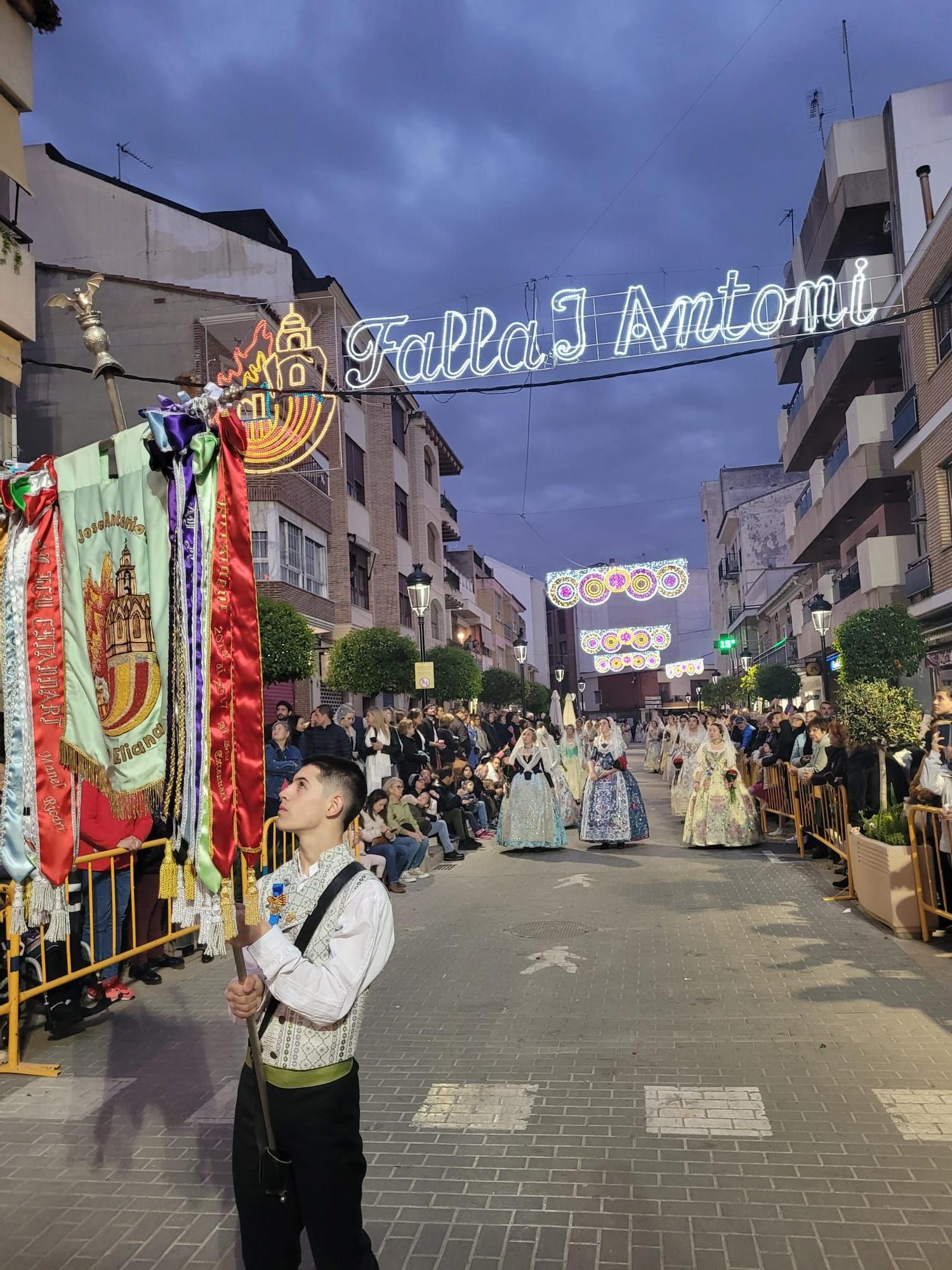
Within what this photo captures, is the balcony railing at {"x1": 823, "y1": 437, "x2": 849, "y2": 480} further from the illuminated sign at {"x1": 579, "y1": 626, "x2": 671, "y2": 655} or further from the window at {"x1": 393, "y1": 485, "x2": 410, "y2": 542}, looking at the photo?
the window at {"x1": 393, "y1": 485, "x2": 410, "y2": 542}

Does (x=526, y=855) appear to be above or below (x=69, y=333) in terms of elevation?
below

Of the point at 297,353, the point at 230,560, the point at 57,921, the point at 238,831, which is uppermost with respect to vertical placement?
the point at 297,353

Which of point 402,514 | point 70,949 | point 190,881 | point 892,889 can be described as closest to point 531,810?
point 892,889

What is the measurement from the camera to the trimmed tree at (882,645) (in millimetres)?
18016

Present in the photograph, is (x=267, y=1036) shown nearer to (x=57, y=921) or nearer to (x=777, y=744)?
(x=57, y=921)

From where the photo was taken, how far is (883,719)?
9.96 meters

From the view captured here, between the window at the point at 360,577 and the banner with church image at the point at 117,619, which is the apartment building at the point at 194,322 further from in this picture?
the banner with church image at the point at 117,619

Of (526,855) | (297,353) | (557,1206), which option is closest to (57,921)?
(557,1206)

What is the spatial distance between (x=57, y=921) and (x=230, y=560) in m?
1.68

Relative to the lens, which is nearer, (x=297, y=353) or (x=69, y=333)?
(x=297, y=353)

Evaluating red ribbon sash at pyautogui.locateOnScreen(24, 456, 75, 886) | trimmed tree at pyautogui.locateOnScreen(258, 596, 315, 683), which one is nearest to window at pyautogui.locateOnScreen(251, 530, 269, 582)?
trimmed tree at pyautogui.locateOnScreen(258, 596, 315, 683)

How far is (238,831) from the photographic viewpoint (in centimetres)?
300

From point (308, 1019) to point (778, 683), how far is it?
1299 inches

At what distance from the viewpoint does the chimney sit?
74.3 ft
